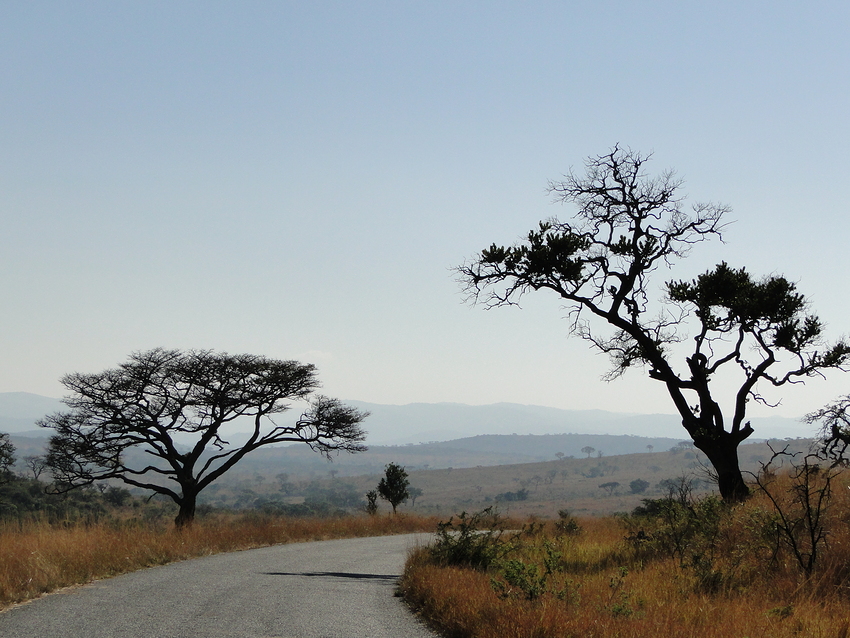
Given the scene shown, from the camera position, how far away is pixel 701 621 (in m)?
8.35

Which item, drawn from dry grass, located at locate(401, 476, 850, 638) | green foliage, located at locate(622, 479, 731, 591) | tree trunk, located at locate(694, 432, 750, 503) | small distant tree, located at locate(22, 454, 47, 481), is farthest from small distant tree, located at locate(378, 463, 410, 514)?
dry grass, located at locate(401, 476, 850, 638)

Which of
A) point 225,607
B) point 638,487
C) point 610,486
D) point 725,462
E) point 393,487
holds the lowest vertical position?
point 610,486

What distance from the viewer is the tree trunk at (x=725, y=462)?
1942 centimetres

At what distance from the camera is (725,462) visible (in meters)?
19.7

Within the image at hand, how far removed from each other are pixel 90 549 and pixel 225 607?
6.14m

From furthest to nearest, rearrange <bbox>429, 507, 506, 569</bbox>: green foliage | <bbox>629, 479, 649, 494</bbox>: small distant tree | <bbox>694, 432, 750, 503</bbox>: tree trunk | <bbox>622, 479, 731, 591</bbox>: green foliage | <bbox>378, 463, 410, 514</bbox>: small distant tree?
<bbox>629, 479, 649, 494</bbox>: small distant tree, <bbox>378, 463, 410, 514</bbox>: small distant tree, <bbox>694, 432, 750, 503</bbox>: tree trunk, <bbox>622, 479, 731, 591</bbox>: green foliage, <bbox>429, 507, 506, 569</bbox>: green foliage

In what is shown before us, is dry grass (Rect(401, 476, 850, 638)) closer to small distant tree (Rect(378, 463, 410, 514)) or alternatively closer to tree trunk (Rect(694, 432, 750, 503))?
tree trunk (Rect(694, 432, 750, 503))

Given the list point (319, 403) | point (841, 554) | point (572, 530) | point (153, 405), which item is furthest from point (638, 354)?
point (153, 405)

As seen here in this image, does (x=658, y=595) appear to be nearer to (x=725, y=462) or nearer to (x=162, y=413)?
(x=725, y=462)

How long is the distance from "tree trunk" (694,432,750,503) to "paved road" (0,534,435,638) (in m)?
10.1

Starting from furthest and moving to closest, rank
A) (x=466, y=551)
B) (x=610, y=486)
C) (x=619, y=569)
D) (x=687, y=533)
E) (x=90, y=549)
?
(x=610, y=486)
(x=687, y=533)
(x=90, y=549)
(x=466, y=551)
(x=619, y=569)

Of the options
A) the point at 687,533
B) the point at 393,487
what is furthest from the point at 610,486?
the point at 687,533

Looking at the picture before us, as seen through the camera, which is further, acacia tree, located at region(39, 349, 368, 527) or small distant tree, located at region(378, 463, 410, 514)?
small distant tree, located at region(378, 463, 410, 514)

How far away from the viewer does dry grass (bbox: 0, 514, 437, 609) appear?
11539 millimetres
